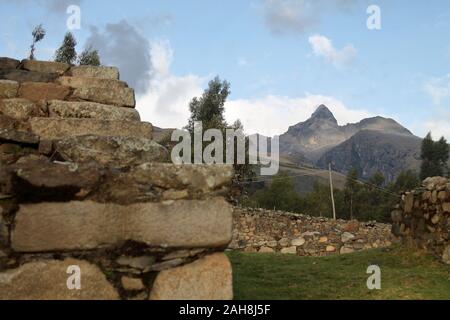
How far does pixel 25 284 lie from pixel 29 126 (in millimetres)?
1437

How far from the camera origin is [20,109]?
3.96m

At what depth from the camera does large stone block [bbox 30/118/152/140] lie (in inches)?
146

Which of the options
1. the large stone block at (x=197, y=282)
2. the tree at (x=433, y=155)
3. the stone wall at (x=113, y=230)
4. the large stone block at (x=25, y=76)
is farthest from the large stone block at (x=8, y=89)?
the tree at (x=433, y=155)

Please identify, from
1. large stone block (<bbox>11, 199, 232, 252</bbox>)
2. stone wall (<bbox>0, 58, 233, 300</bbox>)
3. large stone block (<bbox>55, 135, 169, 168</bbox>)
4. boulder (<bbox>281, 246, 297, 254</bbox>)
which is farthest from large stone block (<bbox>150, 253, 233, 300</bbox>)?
boulder (<bbox>281, 246, 297, 254</bbox>)

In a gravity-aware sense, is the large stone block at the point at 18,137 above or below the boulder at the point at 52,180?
above

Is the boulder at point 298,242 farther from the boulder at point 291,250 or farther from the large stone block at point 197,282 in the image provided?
the large stone block at point 197,282

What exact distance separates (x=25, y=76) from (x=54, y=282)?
2.43 m

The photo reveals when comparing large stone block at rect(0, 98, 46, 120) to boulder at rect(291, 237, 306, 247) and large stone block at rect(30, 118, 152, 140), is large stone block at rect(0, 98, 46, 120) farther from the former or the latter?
boulder at rect(291, 237, 306, 247)

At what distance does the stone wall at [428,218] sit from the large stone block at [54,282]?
215 inches

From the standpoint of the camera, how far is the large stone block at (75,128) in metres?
3.71

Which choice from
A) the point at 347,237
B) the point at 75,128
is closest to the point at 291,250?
the point at 347,237

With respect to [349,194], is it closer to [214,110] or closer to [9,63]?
[214,110]
